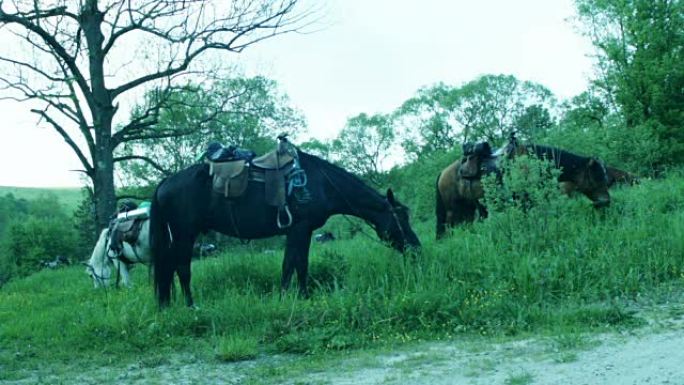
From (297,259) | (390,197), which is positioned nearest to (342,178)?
(390,197)

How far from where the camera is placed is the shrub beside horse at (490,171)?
12047mm

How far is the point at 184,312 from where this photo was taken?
8.07m

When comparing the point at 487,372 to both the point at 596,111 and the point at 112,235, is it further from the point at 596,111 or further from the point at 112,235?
the point at 596,111

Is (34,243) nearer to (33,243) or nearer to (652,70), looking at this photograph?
(33,243)

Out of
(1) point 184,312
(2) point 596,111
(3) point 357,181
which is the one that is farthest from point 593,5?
(1) point 184,312

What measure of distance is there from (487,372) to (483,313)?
200 centimetres

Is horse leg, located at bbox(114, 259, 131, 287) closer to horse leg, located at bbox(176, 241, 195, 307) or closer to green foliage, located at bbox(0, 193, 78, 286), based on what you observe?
horse leg, located at bbox(176, 241, 195, 307)

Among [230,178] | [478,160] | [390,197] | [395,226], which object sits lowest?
[395,226]

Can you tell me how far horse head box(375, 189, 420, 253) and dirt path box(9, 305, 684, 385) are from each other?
320 centimetres

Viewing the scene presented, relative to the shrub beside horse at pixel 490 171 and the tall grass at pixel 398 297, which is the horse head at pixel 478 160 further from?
the tall grass at pixel 398 297

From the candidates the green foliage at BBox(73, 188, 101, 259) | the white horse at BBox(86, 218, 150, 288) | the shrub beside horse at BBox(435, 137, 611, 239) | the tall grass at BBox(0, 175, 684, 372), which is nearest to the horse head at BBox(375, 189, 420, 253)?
the tall grass at BBox(0, 175, 684, 372)

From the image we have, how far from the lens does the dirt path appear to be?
16.3 feet

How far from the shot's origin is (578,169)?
12438 millimetres

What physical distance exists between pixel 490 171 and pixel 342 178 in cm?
368
